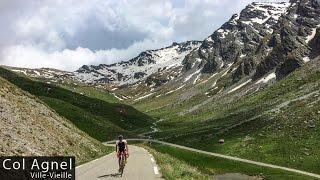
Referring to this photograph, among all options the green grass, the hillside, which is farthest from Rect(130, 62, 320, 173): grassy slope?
the hillside

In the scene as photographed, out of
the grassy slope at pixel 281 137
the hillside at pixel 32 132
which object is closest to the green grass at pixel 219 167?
the grassy slope at pixel 281 137

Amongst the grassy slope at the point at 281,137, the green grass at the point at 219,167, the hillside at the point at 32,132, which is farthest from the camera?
the grassy slope at the point at 281,137

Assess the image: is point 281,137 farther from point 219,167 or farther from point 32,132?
point 32,132

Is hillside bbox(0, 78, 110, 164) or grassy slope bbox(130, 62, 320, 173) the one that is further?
grassy slope bbox(130, 62, 320, 173)

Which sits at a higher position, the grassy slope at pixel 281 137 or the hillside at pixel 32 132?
the grassy slope at pixel 281 137

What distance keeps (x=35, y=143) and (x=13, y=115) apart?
504cm

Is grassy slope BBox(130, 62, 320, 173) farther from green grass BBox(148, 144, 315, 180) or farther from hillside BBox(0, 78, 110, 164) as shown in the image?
hillside BBox(0, 78, 110, 164)

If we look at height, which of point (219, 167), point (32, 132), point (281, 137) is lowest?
point (32, 132)

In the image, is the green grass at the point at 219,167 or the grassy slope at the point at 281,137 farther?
the grassy slope at the point at 281,137

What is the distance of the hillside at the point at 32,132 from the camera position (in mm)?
42875

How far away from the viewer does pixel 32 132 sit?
51.3 metres

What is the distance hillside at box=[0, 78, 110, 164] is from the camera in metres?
42.9

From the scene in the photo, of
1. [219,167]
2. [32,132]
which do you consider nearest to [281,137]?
[219,167]

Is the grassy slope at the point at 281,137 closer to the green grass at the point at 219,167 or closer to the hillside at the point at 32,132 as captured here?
the green grass at the point at 219,167
